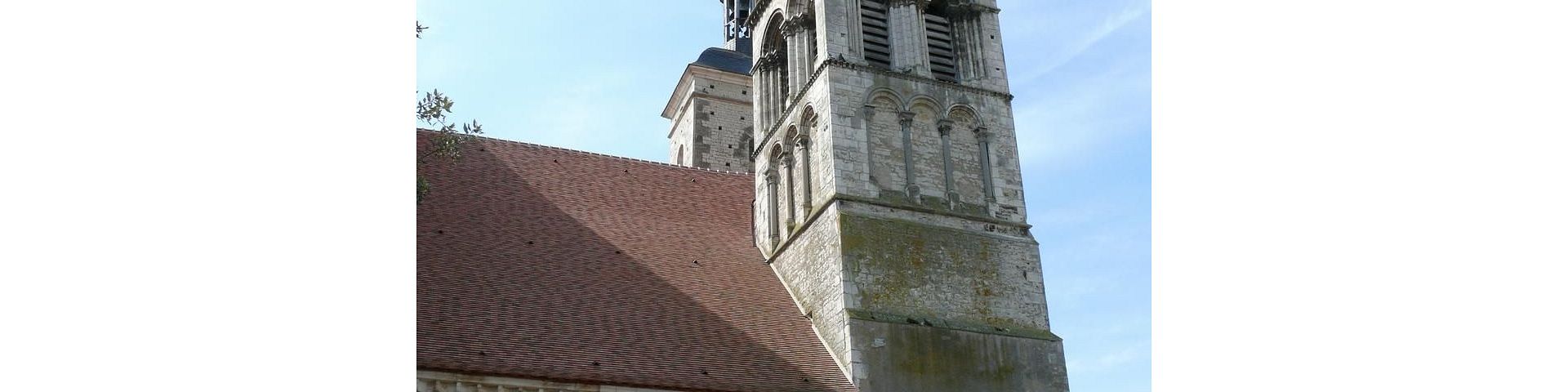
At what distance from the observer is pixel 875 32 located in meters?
16.4

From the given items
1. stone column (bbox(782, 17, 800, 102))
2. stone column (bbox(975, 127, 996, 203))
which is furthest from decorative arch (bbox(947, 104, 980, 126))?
stone column (bbox(782, 17, 800, 102))

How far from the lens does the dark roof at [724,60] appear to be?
79.6 ft

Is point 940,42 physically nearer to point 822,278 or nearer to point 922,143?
point 922,143

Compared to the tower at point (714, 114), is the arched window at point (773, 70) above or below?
below

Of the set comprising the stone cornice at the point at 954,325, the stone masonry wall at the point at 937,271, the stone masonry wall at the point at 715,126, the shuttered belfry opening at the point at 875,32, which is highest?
the stone masonry wall at the point at 715,126

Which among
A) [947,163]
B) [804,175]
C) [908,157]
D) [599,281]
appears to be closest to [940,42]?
[947,163]

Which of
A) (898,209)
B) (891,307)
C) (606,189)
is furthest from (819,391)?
(606,189)

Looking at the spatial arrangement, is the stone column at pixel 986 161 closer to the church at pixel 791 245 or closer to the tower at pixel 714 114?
the church at pixel 791 245

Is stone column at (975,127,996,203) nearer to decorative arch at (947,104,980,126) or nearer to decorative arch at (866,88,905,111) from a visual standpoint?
decorative arch at (947,104,980,126)

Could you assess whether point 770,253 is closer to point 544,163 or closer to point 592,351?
point 544,163

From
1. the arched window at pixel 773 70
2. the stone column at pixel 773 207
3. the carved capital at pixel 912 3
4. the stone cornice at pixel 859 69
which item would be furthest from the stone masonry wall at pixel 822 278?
the carved capital at pixel 912 3

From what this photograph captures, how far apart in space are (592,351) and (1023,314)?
5175mm

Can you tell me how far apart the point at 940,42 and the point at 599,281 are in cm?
589

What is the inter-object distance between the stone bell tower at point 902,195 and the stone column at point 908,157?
0.07ft
